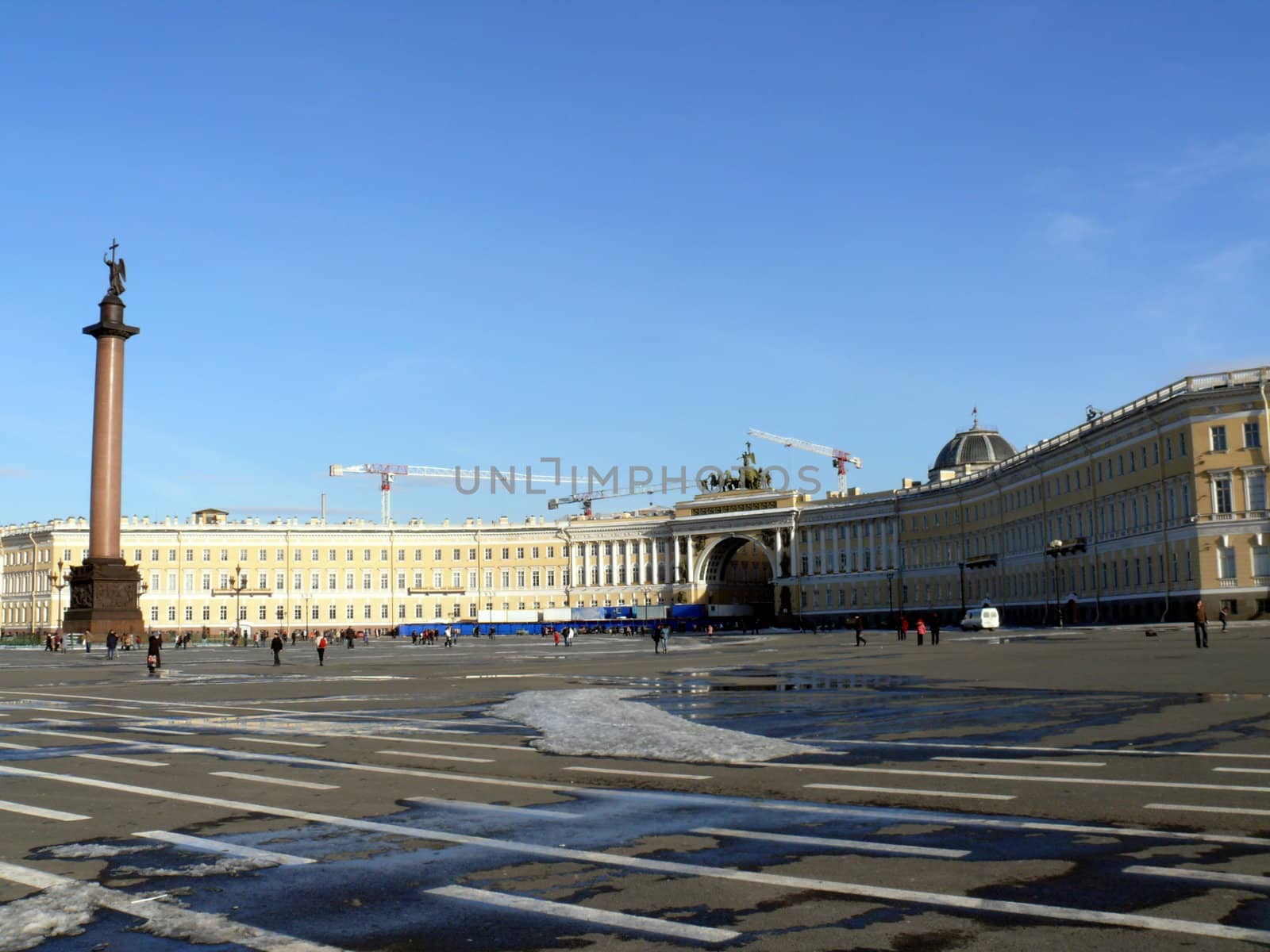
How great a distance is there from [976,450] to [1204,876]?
13403 centimetres

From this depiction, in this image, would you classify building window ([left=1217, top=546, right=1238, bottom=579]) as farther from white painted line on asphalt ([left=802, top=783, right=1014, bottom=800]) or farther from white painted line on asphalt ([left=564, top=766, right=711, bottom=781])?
white painted line on asphalt ([left=802, top=783, right=1014, bottom=800])

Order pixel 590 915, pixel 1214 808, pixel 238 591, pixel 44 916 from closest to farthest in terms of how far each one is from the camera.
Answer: pixel 590 915 → pixel 44 916 → pixel 1214 808 → pixel 238 591

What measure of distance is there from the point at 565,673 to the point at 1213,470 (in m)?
46.4

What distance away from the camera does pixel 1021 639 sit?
62.6 m

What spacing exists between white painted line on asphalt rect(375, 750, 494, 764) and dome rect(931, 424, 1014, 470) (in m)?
126

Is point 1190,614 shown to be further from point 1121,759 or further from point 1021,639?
point 1121,759

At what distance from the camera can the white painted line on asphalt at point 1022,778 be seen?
1208cm

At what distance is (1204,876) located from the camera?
8.32m

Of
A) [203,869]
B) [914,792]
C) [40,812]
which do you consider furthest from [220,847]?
[914,792]

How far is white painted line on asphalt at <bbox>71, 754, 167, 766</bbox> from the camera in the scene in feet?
54.0

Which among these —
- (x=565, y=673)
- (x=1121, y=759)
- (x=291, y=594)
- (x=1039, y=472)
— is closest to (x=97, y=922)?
(x=1121, y=759)

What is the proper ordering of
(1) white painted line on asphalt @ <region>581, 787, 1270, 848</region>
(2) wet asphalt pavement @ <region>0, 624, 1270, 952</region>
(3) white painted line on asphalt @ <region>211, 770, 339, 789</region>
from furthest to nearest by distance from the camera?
(3) white painted line on asphalt @ <region>211, 770, 339, 789</region>, (1) white painted line on asphalt @ <region>581, 787, 1270, 848</region>, (2) wet asphalt pavement @ <region>0, 624, 1270, 952</region>

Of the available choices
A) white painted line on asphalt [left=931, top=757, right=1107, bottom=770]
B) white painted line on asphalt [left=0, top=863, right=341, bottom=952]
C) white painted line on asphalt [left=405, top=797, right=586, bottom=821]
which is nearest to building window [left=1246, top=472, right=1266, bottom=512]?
white painted line on asphalt [left=931, top=757, right=1107, bottom=770]

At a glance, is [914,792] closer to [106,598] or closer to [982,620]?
[106,598]
